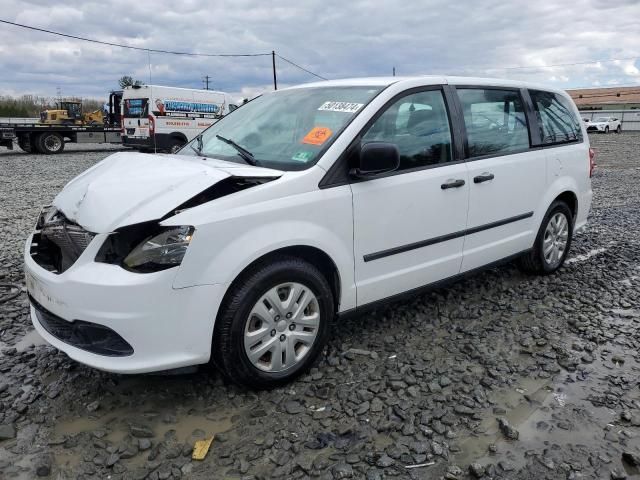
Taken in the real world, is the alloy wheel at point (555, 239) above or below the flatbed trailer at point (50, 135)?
below

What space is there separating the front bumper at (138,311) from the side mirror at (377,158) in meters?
1.10

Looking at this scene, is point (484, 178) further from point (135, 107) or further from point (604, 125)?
point (604, 125)

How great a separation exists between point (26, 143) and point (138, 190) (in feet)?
72.1

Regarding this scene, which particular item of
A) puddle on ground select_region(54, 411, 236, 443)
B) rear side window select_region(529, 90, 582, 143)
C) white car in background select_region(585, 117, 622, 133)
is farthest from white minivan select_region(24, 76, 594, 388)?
white car in background select_region(585, 117, 622, 133)

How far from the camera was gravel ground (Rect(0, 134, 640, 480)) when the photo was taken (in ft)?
7.97

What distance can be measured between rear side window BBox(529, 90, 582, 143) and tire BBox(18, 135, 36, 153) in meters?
21.6

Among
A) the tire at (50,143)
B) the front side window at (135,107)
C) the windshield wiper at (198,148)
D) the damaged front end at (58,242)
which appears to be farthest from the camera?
the tire at (50,143)

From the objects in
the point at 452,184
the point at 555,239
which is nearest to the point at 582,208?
the point at 555,239

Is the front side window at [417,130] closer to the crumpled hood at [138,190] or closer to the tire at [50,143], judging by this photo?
the crumpled hood at [138,190]

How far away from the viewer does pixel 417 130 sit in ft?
11.9

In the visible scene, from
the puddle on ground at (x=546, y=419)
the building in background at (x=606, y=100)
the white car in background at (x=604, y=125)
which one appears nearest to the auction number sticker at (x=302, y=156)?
the puddle on ground at (x=546, y=419)

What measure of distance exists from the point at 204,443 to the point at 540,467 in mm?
1586

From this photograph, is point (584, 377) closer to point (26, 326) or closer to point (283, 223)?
point (283, 223)

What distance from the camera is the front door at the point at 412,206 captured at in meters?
3.27
